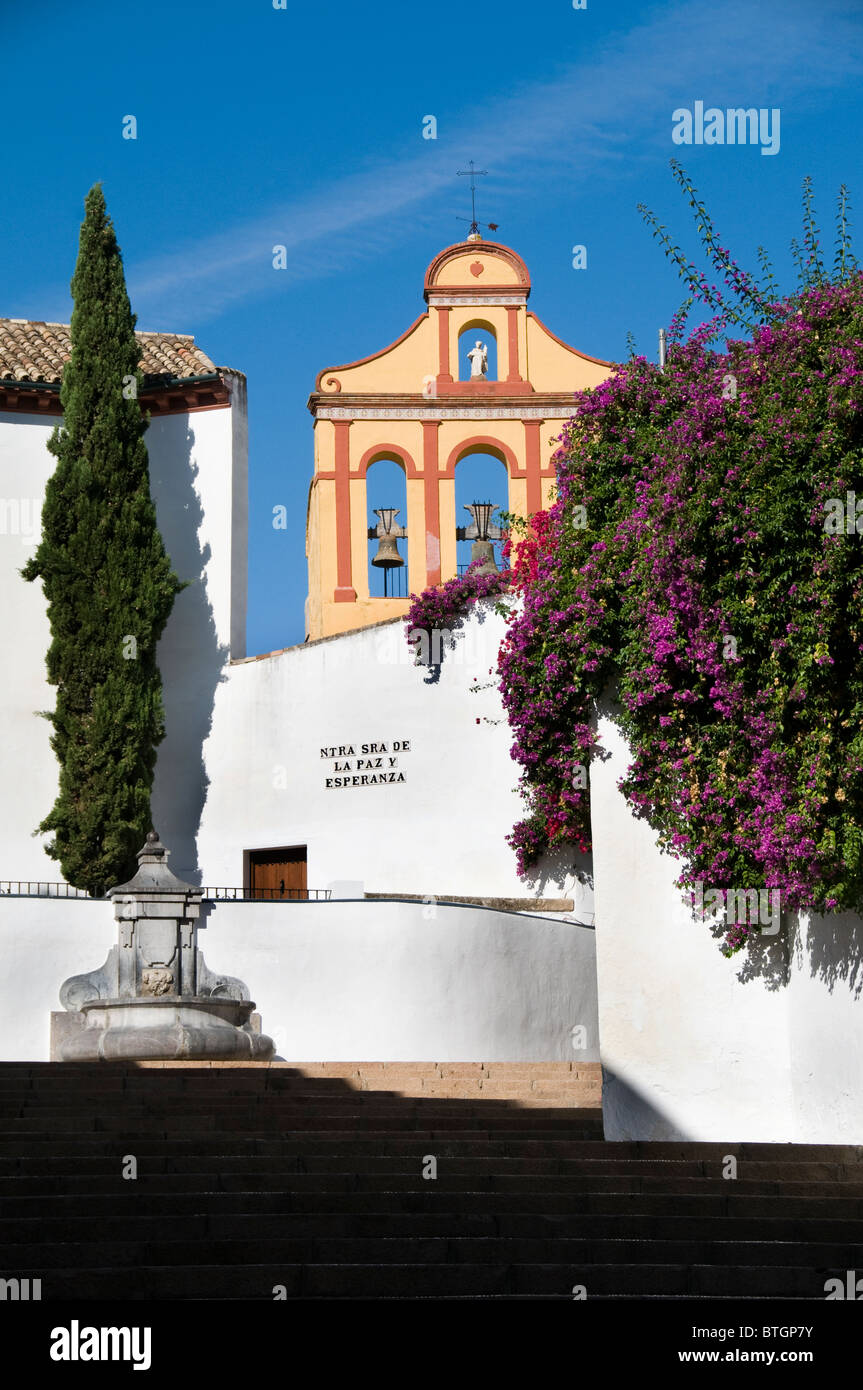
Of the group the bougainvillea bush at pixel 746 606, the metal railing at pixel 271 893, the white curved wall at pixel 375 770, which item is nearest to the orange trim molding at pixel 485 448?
the white curved wall at pixel 375 770

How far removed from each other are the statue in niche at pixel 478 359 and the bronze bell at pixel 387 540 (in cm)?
263

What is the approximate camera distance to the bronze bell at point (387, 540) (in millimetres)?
26719

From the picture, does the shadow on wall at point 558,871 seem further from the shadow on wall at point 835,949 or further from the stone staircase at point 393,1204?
the shadow on wall at point 835,949

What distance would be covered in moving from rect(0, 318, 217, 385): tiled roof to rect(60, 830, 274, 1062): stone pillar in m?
8.38

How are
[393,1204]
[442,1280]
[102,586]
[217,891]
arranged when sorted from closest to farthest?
1. [442,1280]
2. [393,1204]
3. [217,891]
4. [102,586]

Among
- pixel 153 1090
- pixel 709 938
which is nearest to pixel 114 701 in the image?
pixel 153 1090

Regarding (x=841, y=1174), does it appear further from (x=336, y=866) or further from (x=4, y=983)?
(x=336, y=866)

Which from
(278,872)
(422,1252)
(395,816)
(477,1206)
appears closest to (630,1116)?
(477,1206)

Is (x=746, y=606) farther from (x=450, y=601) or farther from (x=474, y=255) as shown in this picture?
(x=474, y=255)

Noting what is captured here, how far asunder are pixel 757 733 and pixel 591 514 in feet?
9.10

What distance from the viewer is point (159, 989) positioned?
18.7 meters

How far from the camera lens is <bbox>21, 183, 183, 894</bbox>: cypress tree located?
22.4m

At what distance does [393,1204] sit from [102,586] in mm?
15067

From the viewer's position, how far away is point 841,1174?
1039 centimetres
